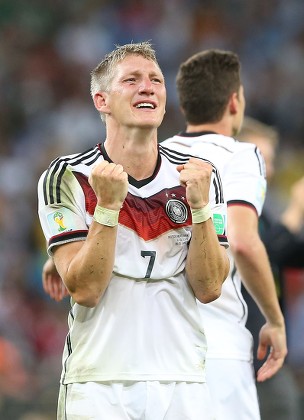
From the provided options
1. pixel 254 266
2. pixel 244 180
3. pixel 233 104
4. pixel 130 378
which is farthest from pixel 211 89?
pixel 130 378

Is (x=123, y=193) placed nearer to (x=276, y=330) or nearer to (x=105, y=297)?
(x=105, y=297)

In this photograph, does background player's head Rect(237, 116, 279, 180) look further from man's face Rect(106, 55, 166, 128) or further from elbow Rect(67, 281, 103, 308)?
elbow Rect(67, 281, 103, 308)

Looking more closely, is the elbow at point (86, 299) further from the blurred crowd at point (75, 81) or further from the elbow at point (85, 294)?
the blurred crowd at point (75, 81)

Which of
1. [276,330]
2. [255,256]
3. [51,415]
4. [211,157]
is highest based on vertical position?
[211,157]

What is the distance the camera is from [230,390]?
16.1 ft

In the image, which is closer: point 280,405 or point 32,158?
point 280,405

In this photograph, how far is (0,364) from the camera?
9359 millimetres

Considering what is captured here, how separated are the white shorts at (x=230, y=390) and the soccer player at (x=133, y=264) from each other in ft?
3.07

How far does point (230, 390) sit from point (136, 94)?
1.69 metres

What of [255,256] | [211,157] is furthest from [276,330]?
[211,157]

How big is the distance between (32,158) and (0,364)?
3.54m

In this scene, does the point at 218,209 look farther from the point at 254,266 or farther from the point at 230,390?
the point at 230,390

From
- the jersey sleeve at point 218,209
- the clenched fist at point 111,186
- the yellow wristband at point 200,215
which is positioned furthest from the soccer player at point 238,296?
the clenched fist at point 111,186

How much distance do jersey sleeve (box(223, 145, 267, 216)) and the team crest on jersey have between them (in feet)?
3.14
